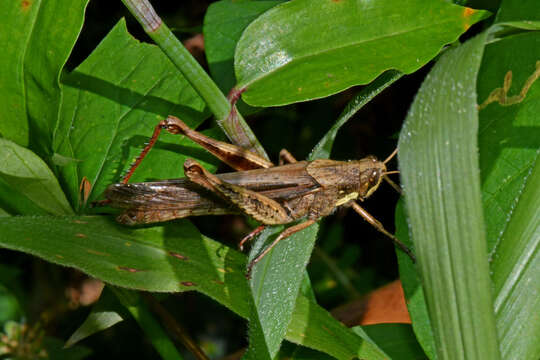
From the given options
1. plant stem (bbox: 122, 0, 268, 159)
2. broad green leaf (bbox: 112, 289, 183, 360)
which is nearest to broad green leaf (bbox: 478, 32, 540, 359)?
plant stem (bbox: 122, 0, 268, 159)

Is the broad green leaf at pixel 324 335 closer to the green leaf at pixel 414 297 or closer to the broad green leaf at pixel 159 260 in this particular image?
the broad green leaf at pixel 159 260

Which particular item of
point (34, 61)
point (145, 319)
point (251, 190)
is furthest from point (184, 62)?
point (145, 319)

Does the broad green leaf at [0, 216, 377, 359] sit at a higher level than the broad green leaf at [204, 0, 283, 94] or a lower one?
lower

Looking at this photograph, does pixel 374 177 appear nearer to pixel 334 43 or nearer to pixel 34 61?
pixel 334 43

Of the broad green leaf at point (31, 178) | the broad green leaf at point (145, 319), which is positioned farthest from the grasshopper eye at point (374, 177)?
the broad green leaf at point (31, 178)

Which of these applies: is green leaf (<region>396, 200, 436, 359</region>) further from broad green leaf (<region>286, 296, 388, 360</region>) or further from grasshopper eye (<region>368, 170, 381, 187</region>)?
grasshopper eye (<region>368, 170, 381, 187</region>)

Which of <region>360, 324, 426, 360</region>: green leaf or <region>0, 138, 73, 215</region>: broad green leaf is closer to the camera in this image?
<region>0, 138, 73, 215</region>: broad green leaf
